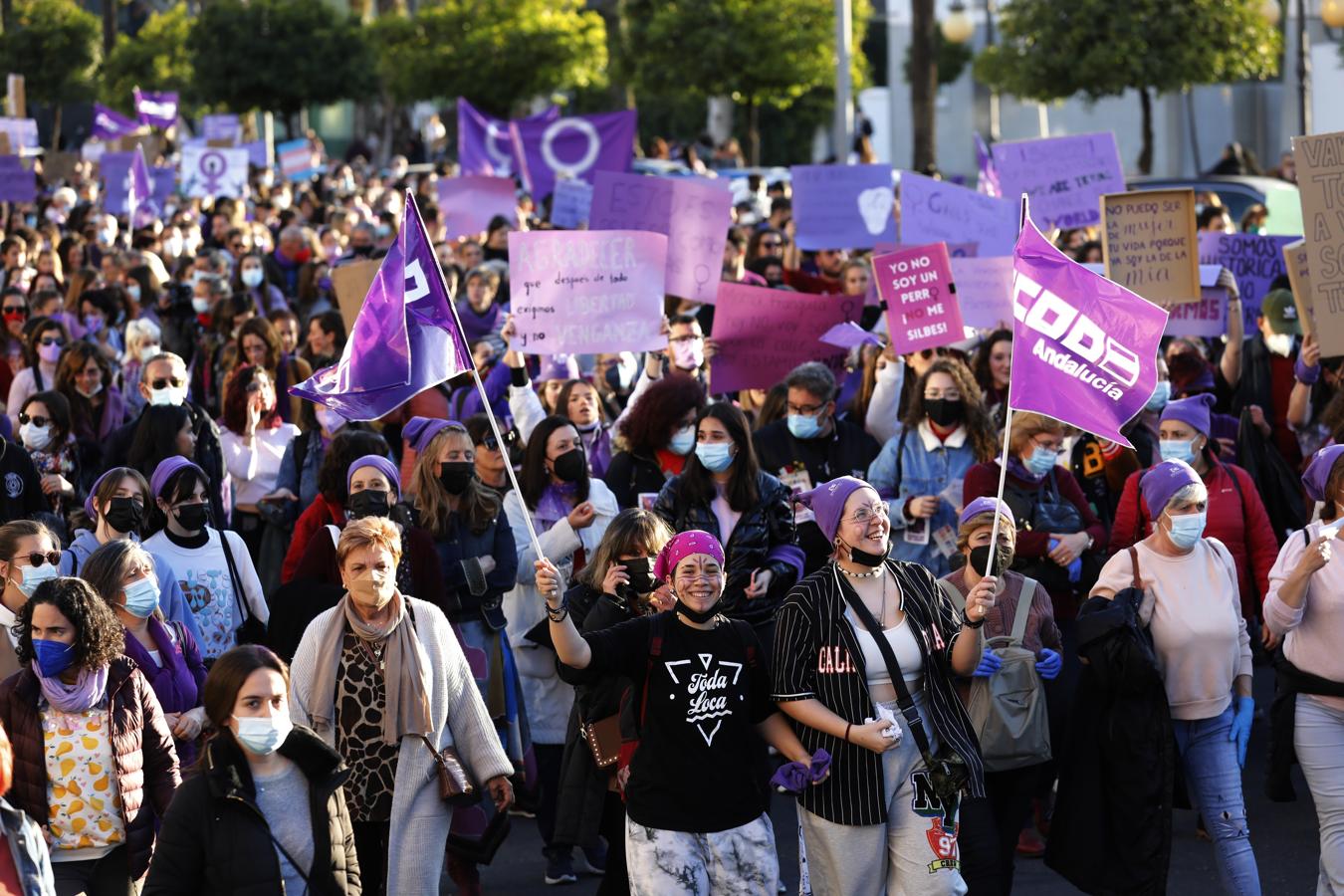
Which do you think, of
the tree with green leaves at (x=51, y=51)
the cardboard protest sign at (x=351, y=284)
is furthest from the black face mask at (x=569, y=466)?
the tree with green leaves at (x=51, y=51)

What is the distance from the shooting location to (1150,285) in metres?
10.3

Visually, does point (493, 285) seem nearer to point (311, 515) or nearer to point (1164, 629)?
point (311, 515)

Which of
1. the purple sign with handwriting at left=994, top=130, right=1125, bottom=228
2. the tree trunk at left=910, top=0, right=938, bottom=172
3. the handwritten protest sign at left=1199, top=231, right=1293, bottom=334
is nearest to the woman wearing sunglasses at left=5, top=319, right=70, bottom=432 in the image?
the purple sign with handwriting at left=994, top=130, right=1125, bottom=228

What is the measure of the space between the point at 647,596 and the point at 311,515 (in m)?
1.45

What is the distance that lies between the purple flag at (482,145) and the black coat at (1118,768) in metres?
15.0

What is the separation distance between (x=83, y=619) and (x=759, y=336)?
5111 millimetres

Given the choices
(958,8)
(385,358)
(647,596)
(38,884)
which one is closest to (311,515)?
(385,358)

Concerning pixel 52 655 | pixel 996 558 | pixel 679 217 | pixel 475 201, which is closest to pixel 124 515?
pixel 52 655

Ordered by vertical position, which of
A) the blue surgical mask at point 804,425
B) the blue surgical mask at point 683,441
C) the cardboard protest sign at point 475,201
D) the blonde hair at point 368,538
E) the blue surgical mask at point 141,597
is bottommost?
the blue surgical mask at point 141,597

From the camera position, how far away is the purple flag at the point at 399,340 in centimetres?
648

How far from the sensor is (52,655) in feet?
17.3

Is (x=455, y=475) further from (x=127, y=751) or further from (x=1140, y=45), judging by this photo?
(x=1140, y=45)

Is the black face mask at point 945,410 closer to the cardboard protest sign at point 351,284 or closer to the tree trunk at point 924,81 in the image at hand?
the cardboard protest sign at point 351,284

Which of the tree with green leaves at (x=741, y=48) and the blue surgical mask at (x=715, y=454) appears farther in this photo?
the tree with green leaves at (x=741, y=48)
